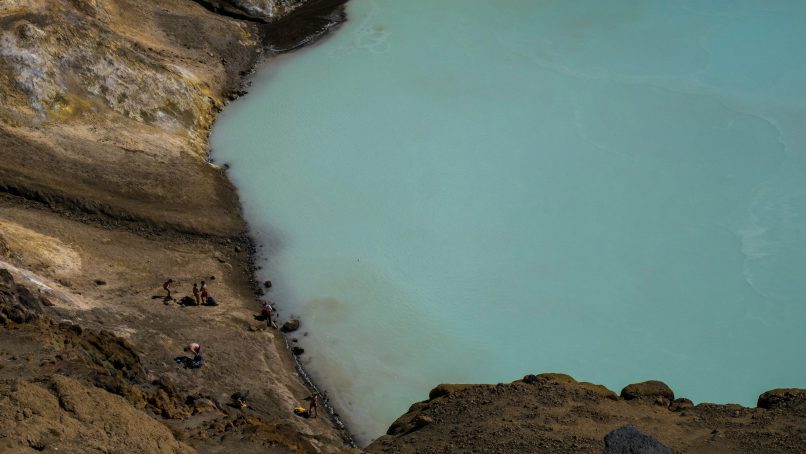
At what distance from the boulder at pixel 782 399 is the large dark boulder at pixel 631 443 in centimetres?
546

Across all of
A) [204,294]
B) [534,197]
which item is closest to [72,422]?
[204,294]

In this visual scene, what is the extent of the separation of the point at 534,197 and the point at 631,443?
18116mm

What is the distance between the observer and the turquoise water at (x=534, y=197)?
33.0 m

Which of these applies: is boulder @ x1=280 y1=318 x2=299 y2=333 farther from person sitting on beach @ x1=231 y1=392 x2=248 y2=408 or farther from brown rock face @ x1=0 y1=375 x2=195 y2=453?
brown rock face @ x1=0 y1=375 x2=195 y2=453

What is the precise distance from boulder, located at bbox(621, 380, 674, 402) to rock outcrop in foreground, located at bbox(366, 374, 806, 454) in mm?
31

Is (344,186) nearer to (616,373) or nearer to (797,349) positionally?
(616,373)

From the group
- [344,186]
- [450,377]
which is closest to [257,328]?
[450,377]

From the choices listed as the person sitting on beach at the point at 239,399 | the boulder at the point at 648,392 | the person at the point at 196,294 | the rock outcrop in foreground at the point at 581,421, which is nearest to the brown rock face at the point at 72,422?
the person sitting on beach at the point at 239,399

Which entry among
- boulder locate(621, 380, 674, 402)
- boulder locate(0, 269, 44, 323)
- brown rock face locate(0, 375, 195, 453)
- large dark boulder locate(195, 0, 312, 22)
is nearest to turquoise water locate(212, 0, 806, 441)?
boulder locate(621, 380, 674, 402)

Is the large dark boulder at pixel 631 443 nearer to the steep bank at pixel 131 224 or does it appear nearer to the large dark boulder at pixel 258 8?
the steep bank at pixel 131 224

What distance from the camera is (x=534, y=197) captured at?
131 feet

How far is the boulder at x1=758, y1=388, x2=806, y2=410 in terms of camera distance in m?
26.4

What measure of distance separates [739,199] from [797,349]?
870cm

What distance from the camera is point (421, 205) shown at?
39.4 m
